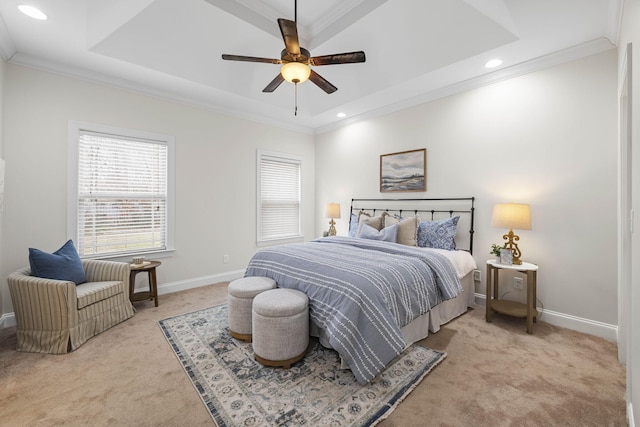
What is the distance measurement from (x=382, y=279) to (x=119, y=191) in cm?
343

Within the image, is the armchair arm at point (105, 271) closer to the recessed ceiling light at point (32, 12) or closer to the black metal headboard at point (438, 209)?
the recessed ceiling light at point (32, 12)

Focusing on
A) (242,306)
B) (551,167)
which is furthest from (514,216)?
(242,306)

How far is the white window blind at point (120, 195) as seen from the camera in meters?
3.31

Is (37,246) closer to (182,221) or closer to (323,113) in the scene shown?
(182,221)

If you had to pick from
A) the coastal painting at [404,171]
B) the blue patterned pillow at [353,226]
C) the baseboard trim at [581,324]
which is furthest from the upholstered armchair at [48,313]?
the baseboard trim at [581,324]

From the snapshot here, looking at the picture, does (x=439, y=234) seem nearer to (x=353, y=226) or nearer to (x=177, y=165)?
(x=353, y=226)

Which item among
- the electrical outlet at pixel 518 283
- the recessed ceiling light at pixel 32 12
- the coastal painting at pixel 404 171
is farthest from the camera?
the coastal painting at pixel 404 171

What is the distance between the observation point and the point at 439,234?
3553mm

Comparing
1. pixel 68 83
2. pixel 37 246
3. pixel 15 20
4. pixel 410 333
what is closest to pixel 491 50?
pixel 410 333

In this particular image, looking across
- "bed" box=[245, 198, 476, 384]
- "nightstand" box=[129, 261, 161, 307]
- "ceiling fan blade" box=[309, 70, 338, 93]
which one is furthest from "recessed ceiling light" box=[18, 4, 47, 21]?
"bed" box=[245, 198, 476, 384]

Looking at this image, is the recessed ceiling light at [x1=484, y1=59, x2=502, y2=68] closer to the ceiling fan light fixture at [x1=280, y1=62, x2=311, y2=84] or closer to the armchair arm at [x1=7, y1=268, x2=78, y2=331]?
the ceiling fan light fixture at [x1=280, y1=62, x2=311, y2=84]

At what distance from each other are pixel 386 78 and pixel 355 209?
2218 millimetres

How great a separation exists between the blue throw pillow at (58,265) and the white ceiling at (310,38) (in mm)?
2008

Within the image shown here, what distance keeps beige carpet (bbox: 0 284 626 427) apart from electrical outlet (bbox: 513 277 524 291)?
53 cm
